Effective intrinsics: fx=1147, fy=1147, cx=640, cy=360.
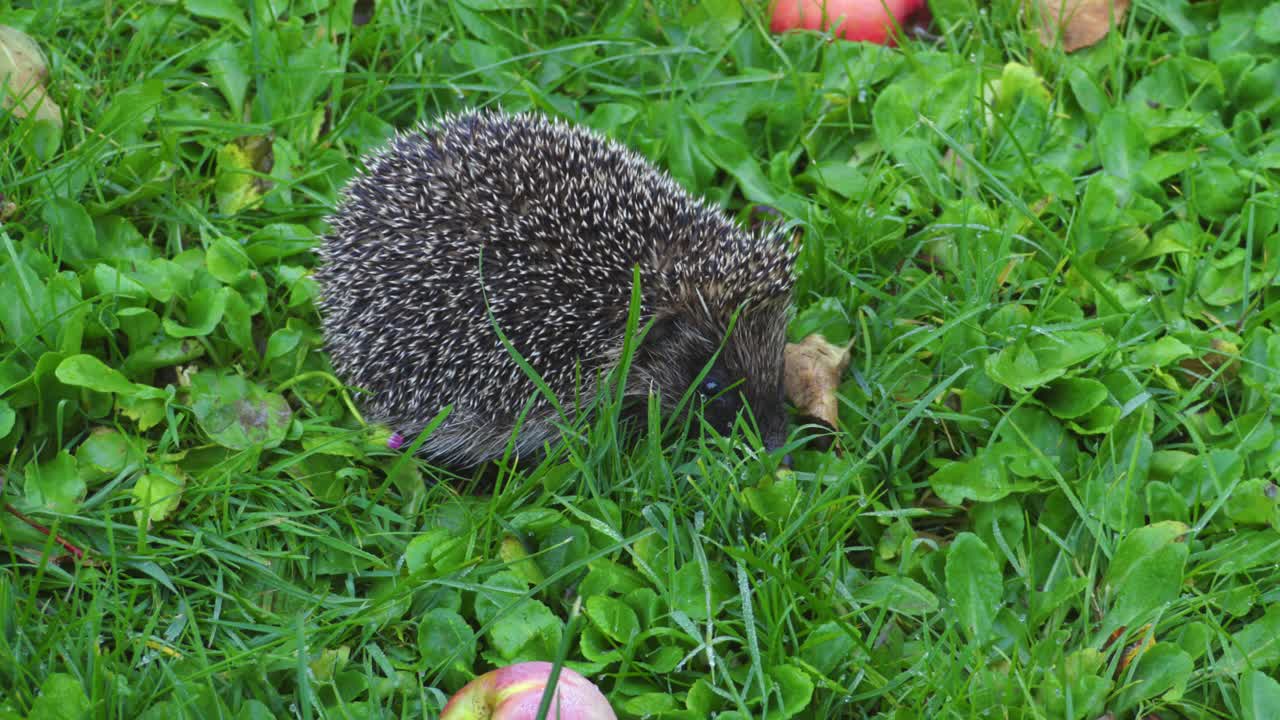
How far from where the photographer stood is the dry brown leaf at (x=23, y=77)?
4953 millimetres

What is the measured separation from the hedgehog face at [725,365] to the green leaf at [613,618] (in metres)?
1.00

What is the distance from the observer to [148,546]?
4.00m

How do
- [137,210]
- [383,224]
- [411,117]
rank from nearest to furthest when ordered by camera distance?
[383,224] < [137,210] < [411,117]

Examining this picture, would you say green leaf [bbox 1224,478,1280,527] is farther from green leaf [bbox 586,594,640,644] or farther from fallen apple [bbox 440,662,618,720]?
fallen apple [bbox 440,662,618,720]

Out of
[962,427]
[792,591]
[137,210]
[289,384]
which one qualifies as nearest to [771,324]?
[962,427]

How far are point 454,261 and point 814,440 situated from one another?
63.2 inches

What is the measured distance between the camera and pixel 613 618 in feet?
12.3

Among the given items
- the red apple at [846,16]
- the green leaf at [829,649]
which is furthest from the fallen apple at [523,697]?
the red apple at [846,16]

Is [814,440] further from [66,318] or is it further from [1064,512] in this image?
[66,318]

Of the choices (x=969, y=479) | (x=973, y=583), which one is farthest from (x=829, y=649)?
(x=969, y=479)

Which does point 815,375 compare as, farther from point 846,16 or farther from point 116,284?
point 116,284

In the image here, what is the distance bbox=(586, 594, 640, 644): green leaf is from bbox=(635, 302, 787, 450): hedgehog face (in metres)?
1.00

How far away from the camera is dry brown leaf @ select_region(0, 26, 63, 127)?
4.95m

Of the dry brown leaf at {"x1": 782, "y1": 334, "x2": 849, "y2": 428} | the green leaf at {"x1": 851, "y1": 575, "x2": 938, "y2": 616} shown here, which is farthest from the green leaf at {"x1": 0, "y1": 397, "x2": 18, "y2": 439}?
the green leaf at {"x1": 851, "y1": 575, "x2": 938, "y2": 616}
